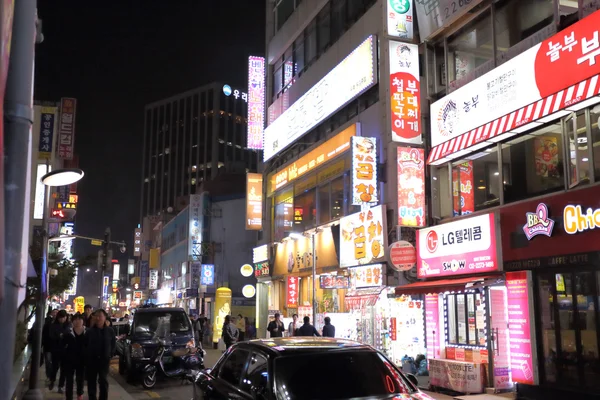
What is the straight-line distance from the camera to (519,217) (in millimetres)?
13812

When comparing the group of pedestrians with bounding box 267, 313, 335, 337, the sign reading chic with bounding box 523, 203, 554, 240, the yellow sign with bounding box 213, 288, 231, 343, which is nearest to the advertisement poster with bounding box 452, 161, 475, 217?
the sign reading chic with bounding box 523, 203, 554, 240

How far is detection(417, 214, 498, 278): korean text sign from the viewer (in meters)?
14.4

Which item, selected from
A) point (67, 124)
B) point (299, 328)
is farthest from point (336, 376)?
point (67, 124)

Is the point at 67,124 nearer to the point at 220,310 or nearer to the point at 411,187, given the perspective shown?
the point at 220,310

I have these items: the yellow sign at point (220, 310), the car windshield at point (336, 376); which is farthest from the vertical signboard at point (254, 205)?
the car windshield at point (336, 376)

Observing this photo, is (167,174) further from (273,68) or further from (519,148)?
(519,148)

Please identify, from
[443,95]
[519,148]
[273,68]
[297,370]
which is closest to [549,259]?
[519,148]

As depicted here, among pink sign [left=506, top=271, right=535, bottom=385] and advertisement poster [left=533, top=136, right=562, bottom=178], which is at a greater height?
advertisement poster [left=533, top=136, right=562, bottom=178]

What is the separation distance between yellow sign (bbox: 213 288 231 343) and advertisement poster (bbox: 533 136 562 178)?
2348 centimetres

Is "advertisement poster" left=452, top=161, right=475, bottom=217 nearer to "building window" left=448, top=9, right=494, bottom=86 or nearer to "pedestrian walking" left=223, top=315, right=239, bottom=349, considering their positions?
"building window" left=448, top=9, right=494, bottom=86

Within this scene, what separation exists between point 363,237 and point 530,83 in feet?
26.3

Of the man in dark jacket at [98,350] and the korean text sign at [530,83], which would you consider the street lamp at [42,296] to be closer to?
the man in dark jacket at [98,350]

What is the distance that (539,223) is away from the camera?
1292cm

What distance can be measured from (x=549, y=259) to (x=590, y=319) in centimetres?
146
